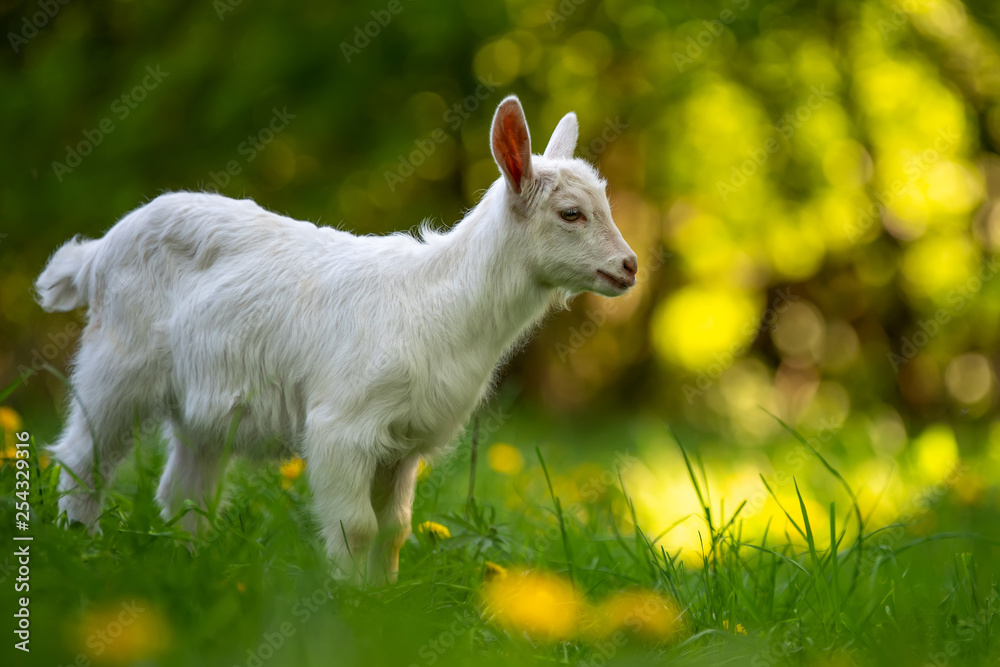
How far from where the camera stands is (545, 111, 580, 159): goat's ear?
3.57 metres

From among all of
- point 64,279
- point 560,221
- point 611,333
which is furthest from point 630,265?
point 611,333

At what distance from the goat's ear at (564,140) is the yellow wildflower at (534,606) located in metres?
1.65

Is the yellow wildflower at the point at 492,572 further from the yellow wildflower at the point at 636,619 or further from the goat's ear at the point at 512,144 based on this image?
the goat's ear at the point at 512,144

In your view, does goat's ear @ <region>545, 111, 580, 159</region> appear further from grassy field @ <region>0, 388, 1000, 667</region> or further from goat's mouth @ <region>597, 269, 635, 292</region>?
grassy field @ <region>0, 388, 1000, 667</region>

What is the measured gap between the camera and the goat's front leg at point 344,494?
10.1 ft

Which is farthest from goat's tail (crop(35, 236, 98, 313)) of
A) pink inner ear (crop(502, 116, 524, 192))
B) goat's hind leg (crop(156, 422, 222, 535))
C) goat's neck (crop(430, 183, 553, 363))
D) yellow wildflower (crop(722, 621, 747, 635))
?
yellow wildflower (crop(722, 621, 747, 635))

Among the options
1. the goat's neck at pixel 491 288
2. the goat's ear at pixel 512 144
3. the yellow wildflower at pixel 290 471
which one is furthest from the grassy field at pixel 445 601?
the goat's ear at pixel 512 144

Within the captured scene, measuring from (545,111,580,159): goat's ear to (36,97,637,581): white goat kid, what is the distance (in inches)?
0.5

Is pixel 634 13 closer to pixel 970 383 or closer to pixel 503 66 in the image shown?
pixel 503 66

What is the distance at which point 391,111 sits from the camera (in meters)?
7.84

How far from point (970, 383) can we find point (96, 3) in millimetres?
9050

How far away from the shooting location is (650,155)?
32.3ft

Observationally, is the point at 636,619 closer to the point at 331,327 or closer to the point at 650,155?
the point at 331,327

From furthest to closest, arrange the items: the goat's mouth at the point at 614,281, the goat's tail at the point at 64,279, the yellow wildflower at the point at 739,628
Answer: the goat's tail at the point at 64,279
the goat's mouth at the point at 614,281
the yellow wildflower at the point at 739,628
